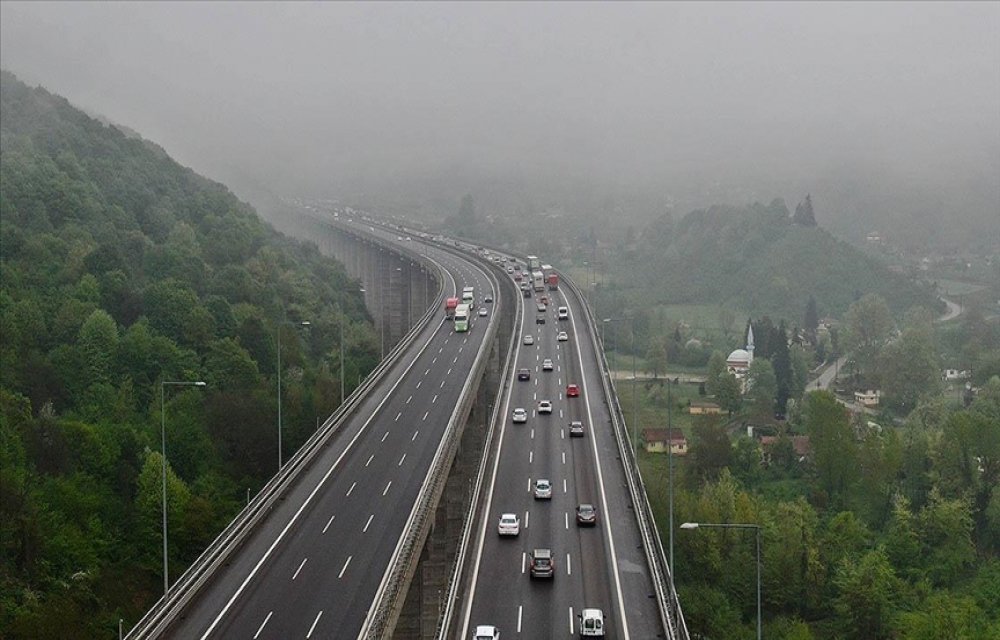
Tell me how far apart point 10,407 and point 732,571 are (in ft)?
132

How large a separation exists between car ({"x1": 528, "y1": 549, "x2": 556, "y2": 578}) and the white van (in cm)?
571

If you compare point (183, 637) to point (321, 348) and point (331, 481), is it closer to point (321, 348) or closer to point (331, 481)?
point (331, 481)

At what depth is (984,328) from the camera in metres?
162

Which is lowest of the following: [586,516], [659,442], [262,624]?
[659,442]

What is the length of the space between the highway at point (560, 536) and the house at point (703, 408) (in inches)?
1626

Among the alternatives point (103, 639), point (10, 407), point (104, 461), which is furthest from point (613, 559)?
point (10, 407)

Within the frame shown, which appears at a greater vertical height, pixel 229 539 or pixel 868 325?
pixel 229 539

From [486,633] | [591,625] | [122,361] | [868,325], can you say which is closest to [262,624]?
[486,633]

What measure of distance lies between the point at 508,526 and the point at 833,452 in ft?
151

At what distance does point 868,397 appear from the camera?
440 feet

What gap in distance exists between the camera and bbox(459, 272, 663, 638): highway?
119ft

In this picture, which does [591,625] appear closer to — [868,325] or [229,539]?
[229,539]

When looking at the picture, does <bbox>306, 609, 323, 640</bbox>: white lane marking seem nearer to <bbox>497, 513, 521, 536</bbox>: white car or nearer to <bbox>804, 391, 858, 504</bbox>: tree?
<bbox>497, 513, 521, 536</bbox>: white car

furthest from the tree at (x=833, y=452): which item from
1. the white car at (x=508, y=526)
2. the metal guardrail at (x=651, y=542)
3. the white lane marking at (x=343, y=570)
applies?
the white lane marking at (x=343, y=570)
